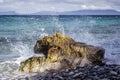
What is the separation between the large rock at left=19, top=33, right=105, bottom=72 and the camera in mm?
20516

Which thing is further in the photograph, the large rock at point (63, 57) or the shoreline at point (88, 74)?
the large rock at point (63, 57)

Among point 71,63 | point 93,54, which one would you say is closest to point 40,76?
point 71,63

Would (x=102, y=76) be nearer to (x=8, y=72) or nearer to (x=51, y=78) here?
(x=51, y=78)

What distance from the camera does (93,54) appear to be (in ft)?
69.1

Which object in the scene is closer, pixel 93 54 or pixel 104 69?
pixel 104 69

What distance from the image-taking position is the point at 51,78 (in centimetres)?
1739

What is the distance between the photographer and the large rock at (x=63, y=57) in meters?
20.5

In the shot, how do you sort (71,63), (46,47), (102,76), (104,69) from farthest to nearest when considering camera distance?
1. (46,47)
2. (71,63)
3. (104,69)
4. (102,76)

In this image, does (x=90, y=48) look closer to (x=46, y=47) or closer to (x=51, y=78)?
(x=46, y=47)

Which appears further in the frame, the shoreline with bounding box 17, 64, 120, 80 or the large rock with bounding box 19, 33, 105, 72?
the large rock with bounding box 19, 33, 105, 72

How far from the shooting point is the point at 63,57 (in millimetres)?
20938

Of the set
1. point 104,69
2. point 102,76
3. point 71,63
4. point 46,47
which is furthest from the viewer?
point 46,47

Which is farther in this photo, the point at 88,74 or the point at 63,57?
the point at 63,57

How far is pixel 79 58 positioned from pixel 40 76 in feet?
10.9
